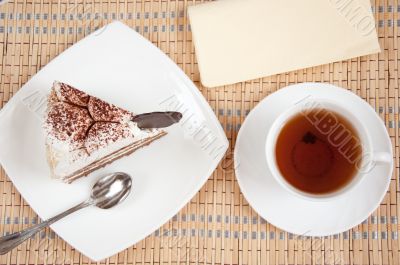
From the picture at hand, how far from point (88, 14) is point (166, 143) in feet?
1.34

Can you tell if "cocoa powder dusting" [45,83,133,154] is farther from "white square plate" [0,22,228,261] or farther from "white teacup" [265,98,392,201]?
"white teacup" [265,98,392,201]

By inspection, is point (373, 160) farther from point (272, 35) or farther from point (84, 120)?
point (84, 120)

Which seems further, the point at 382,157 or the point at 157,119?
the point at 157,119

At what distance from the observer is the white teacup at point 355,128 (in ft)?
3.83

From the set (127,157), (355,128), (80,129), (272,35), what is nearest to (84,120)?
(80,129)

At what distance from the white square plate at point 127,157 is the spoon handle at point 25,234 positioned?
0.09ft

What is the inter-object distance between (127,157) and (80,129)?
156 mm

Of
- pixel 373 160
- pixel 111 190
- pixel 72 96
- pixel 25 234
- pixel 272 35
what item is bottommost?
pixel 25 234

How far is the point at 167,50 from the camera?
1389 mm

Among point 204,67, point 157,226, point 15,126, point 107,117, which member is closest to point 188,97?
point 204,67

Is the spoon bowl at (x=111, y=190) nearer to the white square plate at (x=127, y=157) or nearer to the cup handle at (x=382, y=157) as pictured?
the white square plate at (x=127, y=157)

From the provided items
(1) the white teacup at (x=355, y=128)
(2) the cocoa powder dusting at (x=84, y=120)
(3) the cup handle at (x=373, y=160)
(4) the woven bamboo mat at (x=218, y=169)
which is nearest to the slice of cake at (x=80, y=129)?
(2) the cocoa powder dusting at (x=84, y=120)

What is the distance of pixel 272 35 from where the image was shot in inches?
53.0

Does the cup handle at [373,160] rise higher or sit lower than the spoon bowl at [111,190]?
higher
